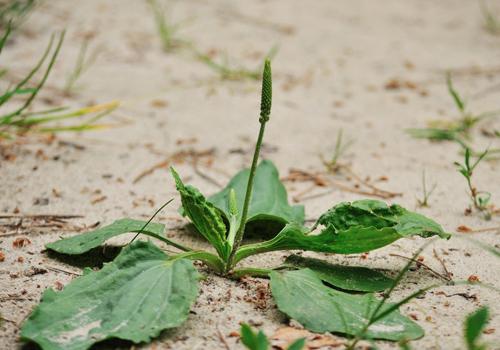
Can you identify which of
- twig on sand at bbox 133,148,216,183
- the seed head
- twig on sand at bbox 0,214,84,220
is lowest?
twig on sand at bbox 0,214,84,220

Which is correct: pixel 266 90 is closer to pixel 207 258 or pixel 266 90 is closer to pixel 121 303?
pixel 207 258

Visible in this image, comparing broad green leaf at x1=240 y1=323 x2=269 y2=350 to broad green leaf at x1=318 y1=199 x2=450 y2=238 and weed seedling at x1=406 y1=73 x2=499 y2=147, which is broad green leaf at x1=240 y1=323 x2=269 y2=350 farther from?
weed seedling at x1=406 y1=73 x2=499 y2=147

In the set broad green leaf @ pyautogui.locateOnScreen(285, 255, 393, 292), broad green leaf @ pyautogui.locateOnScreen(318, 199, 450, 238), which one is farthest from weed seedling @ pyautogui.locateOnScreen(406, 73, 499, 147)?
broad green leaf @ pyautogui.locateOnScreen(285, 255, 393, 292)

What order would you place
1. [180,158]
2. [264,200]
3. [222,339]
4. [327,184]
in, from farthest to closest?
[180,158] < [327,184] < [264,200] < [222,339]

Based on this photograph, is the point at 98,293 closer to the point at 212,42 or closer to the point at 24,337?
the point at 24,337

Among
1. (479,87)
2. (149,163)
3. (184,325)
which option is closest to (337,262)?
(184,325)

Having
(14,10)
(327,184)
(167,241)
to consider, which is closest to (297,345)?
(167,241)

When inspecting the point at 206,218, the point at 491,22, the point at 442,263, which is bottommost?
the point at 442,263
